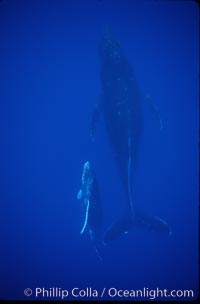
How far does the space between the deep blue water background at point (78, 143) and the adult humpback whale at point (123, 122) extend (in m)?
0.80

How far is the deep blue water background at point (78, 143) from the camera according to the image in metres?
5.07

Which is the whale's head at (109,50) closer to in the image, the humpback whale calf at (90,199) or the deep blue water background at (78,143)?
the deep blue water background at (78,143)

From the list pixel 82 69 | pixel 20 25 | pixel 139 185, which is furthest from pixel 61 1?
pixel 139 185

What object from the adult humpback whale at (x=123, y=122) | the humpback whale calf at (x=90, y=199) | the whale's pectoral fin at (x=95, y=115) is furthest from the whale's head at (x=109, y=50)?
the humpback whale calf at (x=90, y=199)

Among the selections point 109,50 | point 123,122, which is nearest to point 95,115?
point 123,122

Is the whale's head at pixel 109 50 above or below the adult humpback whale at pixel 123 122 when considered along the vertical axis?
above

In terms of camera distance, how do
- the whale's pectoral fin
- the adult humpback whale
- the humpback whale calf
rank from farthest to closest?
the whale's pectoral fin
the humpback whale calf
the adult humpback whale

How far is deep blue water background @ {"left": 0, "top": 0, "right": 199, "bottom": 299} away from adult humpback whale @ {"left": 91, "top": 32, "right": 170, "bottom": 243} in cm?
80

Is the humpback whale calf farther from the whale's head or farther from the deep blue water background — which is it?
the whale's head

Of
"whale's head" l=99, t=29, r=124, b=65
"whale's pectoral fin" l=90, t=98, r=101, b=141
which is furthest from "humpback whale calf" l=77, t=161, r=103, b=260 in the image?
"whale's head" l=99, t=29, r=124, b=65

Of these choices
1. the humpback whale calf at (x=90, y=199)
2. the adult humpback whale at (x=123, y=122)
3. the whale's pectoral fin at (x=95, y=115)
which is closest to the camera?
the adult humpback whale at (x=123, y=122)

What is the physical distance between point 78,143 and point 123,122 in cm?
173

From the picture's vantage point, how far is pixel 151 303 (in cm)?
379

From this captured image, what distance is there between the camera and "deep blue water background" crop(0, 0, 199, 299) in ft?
16.6
